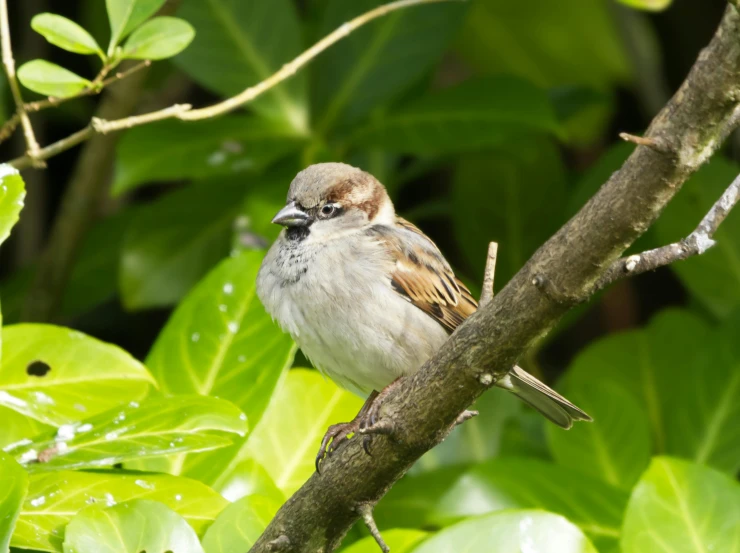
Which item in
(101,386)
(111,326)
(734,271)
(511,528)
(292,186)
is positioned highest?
(292,186)

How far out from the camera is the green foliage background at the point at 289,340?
4.77ft

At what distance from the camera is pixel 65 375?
5.45 feet

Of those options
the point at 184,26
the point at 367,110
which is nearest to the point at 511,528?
the point at 184,26

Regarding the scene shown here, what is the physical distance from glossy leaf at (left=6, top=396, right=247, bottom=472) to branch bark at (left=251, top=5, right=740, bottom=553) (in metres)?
0.16

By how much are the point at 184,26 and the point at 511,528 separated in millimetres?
953

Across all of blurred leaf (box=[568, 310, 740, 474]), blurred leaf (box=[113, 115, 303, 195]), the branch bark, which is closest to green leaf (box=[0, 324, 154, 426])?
the branch bark

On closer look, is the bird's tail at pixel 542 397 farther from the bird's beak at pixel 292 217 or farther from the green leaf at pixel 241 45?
the green leaf at pixel 241 45

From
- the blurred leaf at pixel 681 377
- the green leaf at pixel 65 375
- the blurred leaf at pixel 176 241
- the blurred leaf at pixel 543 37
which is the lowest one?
the blurred leaf at pixel 681 377

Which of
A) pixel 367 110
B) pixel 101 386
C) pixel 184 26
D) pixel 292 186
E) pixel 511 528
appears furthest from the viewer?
pixel 367 110

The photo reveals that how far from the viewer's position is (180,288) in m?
2.80

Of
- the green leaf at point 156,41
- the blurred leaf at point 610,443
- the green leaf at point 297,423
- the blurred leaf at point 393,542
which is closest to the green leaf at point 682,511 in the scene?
the blurred leaf at point 393,542

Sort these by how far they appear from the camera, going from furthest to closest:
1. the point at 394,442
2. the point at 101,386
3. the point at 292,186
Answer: the point at 292,186 < the point at 101,386 < the point at 394,442

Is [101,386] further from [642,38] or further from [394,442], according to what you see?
[642,38]

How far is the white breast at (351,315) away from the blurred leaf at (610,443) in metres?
0.54
